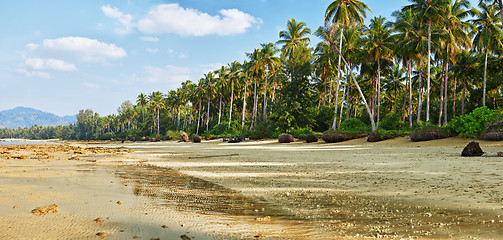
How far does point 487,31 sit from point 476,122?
16.6 meters

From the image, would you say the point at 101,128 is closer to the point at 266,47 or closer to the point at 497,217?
the point at 266,47

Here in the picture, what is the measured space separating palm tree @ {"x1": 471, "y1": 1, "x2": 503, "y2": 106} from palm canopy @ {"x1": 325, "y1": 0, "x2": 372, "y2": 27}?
11.1 meters

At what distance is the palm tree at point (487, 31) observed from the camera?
92.0 ft

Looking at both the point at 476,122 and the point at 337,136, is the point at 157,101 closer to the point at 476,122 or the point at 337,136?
the point at 337,136

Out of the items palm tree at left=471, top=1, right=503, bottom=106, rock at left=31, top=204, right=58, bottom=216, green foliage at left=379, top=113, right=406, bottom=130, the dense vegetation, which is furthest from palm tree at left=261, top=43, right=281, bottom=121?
rock at left=31, top=204, right=58, bottom=216

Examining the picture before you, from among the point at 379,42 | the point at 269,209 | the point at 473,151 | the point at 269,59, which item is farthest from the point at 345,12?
the point at 269,209

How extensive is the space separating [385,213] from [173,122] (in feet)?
299

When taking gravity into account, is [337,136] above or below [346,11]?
below

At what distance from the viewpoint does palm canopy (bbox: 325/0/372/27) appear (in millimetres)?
31370

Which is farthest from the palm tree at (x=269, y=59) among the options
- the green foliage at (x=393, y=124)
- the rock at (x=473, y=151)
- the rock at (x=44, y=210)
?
the rock at (x=44, y=210)

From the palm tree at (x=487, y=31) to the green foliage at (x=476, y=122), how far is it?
44.7 feet

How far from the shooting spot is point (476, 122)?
17.2 metres

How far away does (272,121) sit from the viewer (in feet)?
129

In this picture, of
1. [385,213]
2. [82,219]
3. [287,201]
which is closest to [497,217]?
[385,213]
